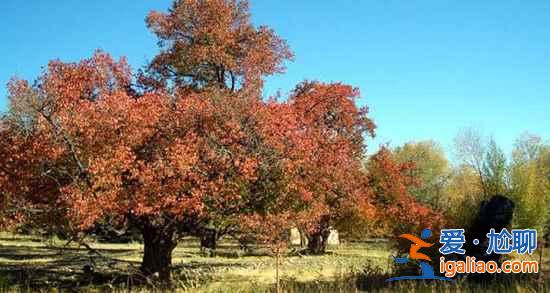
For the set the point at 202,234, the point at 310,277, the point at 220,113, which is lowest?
the point at 310,277

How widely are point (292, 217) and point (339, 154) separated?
10225mm

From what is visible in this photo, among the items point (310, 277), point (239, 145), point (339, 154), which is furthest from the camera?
point (339, 154)

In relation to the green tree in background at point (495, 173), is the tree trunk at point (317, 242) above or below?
below

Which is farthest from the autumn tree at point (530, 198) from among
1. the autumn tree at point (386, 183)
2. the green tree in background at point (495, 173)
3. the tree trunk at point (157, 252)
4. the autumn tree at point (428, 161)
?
the autumn tree at point (428, 161)

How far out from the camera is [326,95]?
3212cm

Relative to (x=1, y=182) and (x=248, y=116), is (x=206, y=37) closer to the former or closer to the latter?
(x=248, y=116)

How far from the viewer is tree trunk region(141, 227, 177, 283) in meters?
18.2

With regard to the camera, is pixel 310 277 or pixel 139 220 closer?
pixel 139 220

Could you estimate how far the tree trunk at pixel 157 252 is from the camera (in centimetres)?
1816

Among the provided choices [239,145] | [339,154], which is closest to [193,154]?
[239,145]

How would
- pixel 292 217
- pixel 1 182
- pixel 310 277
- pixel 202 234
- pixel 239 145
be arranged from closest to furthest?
pixel 1 182
pixel 239 145
pixel 292 217
pixel 202 234
pixel 310 277

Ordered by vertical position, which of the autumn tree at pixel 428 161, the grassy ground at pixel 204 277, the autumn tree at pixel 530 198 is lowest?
the grassy ground at pixel 204 277

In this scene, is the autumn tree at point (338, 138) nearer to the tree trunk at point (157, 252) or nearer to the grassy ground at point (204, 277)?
the grassy ground at point (204, 277)

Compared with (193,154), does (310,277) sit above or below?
below
